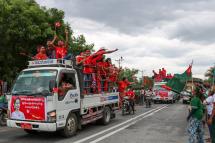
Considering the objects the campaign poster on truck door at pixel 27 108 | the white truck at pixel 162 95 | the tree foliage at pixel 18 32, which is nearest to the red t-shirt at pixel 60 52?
the campaign poster on truck door at pixel 27 108

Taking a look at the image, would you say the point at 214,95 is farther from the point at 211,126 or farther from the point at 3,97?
the point at 3,97

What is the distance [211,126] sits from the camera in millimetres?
9195

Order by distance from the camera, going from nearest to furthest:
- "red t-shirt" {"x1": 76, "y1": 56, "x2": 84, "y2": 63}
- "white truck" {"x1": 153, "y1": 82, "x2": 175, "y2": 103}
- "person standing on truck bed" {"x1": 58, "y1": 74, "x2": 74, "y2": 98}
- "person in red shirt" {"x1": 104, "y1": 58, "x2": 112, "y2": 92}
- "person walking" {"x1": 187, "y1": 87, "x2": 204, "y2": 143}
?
"person walking" {"x1": 187, "y1": 87, "x2": 204, "y2": 143} < "person standing on truck bed" {"x1": 58, "y1": 74, "x2": 74, "y2": 98} < "red t-shirt" {"x1": 76, "y1": 56, "x2": 84, "y2": 63} < "person in red shirt" {"x1": 104, "y1": 58, "x2": 112, "y2": 92} < "white truck" {"x1": 153, "y1": 82, "x2": 175, "y2": 103}

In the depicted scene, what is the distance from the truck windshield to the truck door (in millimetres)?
377

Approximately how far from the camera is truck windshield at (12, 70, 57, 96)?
10227mm

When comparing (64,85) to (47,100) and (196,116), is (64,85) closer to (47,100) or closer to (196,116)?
(47,100)

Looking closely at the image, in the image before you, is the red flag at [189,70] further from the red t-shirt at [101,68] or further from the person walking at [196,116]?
the red t-shirt at [101,68]

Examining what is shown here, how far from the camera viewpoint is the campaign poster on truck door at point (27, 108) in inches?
390

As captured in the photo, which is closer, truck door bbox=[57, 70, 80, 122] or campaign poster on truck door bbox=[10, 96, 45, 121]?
campaign poster on truck door bbox=[10, 96, 45, 121]

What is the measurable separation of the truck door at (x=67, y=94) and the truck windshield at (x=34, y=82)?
1.24 ft

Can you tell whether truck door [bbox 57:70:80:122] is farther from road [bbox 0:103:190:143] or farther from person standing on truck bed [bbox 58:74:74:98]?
road [bbox 0:103:190:143]

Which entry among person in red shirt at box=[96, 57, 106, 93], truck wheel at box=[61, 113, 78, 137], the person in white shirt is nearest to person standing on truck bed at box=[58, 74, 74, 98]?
truck wheel at box=[61, 113, 78, 137]

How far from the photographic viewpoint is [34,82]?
1049 centimetres

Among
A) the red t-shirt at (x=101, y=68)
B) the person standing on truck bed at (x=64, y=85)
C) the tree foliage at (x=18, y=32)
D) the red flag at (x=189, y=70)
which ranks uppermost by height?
the tree foliage at (x=18, y=32)
